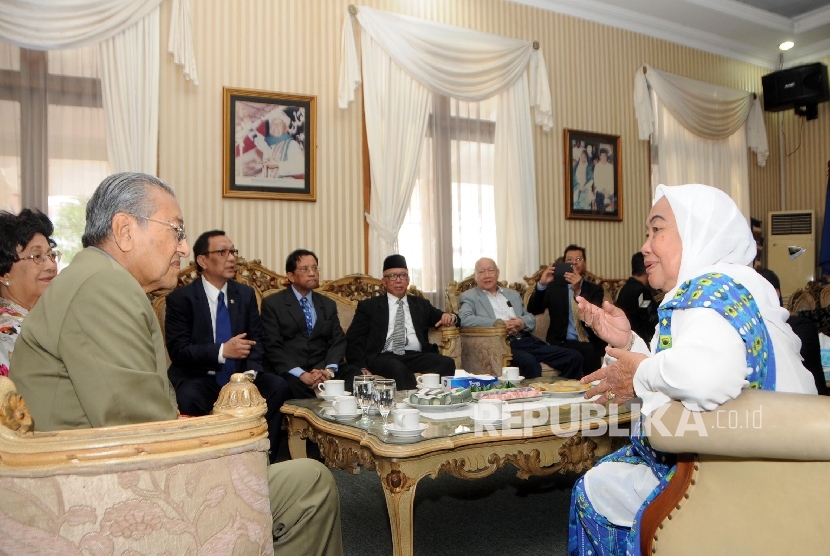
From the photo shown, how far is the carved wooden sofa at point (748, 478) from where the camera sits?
112cm

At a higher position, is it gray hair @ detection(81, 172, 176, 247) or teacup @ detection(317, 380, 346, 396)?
gray hair @ detection(81, 172, 176, 247)

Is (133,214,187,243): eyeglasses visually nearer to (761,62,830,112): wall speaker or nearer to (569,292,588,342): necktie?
(569,292,588,342): necktie

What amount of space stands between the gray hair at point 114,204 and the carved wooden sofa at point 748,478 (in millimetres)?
1271

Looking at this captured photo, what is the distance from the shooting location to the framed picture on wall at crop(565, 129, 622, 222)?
6516 mm

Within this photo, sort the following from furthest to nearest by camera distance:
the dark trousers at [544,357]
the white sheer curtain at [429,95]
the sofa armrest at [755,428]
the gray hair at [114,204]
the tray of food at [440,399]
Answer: the white sheer curtain at [429,95], the dark trousers at [544,357], the tray of food at [440,399], the gray hair at [114,204], the sofa armrest at [755,428]

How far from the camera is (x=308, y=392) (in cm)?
399

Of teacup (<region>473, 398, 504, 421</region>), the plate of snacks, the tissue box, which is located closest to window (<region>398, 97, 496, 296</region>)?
the tissue box

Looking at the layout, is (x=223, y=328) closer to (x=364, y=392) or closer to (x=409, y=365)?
(x=409, y=365)

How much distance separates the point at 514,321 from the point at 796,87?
5176 mm

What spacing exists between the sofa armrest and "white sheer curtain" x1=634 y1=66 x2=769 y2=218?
20.3 ft

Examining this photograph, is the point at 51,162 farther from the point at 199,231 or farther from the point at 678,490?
the point at 678,490

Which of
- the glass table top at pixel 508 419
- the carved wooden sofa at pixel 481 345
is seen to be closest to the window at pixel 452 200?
the carved wooden sofa at pixel 481 345

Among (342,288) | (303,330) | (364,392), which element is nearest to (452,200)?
(342,288)

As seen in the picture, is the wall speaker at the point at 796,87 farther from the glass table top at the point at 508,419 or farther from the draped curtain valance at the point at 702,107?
the glass table top at the point at 508,419
